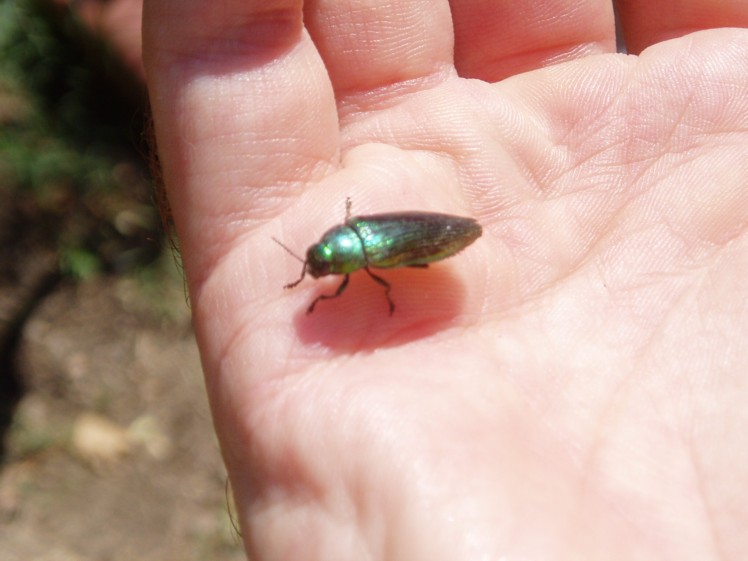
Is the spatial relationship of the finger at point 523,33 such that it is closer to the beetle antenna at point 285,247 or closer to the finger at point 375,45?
the finger at point 375,45

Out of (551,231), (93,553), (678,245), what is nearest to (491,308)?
(551,231)

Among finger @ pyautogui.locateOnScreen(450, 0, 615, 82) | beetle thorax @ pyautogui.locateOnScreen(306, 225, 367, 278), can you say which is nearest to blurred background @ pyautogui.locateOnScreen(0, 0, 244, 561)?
beetle thorax @ pyautogui.locateOnScreen(306, 225, 367, 278)

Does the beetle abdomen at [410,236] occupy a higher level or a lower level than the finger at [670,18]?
lower

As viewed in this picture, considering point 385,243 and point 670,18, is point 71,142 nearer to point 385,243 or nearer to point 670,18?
point 385,243

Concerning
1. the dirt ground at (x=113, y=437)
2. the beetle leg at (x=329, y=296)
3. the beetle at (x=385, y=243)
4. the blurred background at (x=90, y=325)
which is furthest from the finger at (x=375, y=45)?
the dirt ground at (x=113, y=437)

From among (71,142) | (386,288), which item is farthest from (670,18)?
(71,142)

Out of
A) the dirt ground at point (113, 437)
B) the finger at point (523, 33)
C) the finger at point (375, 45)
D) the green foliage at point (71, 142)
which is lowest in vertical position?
the dirt ground at point (113, 437)
